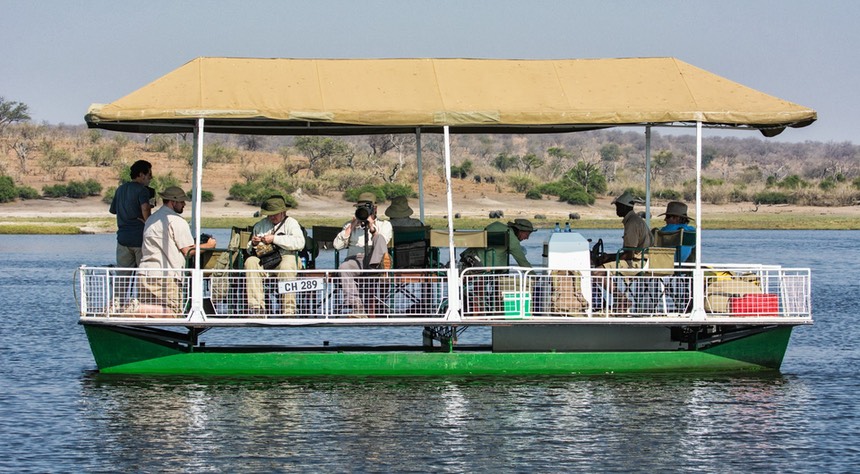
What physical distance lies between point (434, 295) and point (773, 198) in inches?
2203

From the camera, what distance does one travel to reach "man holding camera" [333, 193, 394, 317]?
46.7 ft

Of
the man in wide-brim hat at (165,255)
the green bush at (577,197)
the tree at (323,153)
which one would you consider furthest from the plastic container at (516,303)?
the tree at (323,153)

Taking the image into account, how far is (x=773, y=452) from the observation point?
12273 millimetres

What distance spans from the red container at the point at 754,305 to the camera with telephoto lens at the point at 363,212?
12.4 ft

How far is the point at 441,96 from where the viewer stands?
46.9ft

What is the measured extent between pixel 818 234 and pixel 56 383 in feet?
142

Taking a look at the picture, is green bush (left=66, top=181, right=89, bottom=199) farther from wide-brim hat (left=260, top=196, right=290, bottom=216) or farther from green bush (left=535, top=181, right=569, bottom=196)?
wide-brim hat (left=260, top=196, right=290, bottom=216)

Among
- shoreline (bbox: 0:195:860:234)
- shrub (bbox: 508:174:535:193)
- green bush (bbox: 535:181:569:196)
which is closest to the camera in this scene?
shoreline (bbox: 0:195:860:234)

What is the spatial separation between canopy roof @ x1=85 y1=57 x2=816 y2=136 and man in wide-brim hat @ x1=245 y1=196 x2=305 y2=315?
1.01 meters

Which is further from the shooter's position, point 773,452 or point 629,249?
point 629,249

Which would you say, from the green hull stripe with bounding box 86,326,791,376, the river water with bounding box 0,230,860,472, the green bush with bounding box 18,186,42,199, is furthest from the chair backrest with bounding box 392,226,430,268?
the green bush with bounding box 18,186,42,199

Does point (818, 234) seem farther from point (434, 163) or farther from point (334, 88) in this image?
point (334, 88)

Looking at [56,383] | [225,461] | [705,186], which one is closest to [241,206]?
[705,186]

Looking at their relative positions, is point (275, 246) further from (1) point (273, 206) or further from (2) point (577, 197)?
(2) point (577, 197)
